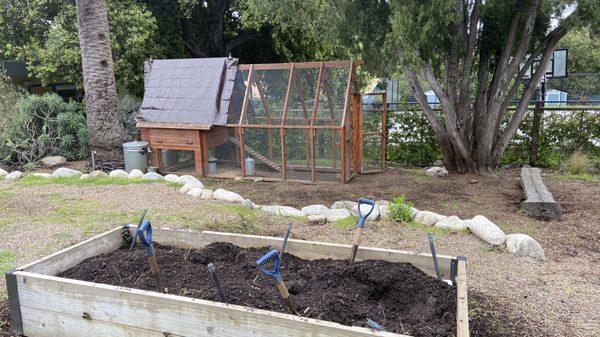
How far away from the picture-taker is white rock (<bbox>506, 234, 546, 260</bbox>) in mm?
4227

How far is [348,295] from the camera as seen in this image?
257 centimetres

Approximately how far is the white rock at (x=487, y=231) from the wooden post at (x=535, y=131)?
5739mm

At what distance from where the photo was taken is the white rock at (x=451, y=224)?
490 cm

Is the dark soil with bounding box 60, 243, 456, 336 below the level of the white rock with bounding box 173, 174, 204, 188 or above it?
above

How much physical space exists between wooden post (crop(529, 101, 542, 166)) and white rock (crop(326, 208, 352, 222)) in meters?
5.95

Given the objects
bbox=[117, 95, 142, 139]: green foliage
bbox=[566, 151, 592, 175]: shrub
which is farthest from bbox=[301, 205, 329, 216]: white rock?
bbox=[117, 95, 142, 139]: green foliage

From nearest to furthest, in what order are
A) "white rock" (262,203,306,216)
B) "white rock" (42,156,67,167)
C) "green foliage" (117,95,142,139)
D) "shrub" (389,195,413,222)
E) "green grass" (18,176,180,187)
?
"shrub" (389,195,413,222), "white rock" (262,203,306,216), "green grass" (18,176,180,187), "white rock" (42,156,67,167), "green foliage" (117,95,142,139)

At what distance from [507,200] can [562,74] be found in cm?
449

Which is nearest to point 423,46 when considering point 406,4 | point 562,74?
point 406,4

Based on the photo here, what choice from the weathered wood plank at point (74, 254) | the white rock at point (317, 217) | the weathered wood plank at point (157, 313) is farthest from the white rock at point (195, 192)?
the weathered wood plank at point (157, 313)

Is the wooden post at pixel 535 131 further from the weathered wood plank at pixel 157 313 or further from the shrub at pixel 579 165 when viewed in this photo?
the weathered wood plank at pixel 157 313

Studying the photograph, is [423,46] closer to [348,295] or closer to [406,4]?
[406,4]

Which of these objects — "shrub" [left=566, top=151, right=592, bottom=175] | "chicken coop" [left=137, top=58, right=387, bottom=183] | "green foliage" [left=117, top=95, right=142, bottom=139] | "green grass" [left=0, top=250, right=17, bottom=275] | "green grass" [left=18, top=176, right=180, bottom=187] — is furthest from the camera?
"green foliage" [left=117, top=95, right=142, bottom=139]

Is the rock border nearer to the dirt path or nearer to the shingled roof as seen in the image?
the dirt path
